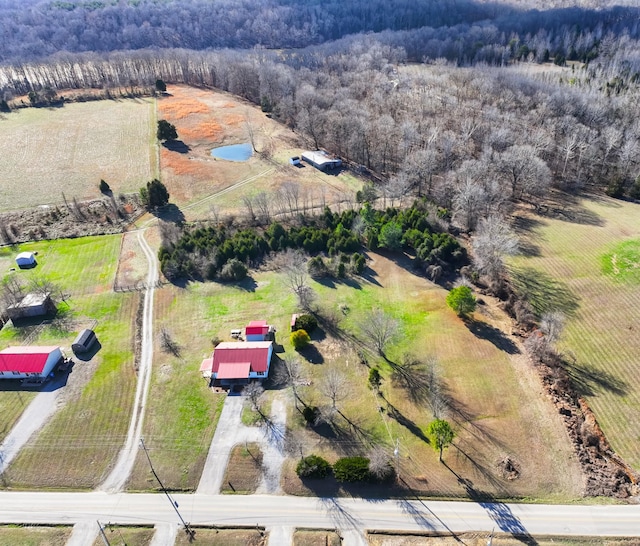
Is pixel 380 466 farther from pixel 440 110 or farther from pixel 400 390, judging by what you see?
pixel 440 110

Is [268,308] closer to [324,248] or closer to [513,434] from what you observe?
[324,248]

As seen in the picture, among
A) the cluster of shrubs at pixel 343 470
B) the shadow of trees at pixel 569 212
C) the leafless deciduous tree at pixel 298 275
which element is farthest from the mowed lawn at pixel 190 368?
the shadow of trees at pixel 569 212

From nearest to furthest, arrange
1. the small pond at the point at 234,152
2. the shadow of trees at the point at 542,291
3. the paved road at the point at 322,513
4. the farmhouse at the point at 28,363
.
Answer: the paved road at the point at 322,513 < the farmhouse at the point at 28,363 < the shadow of trees at the point at 542,291 < the small pond at the point at 234,152

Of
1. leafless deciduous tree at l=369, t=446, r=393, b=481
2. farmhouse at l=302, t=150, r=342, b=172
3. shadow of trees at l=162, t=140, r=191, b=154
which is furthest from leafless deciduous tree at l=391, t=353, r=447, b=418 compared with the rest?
shadow of trees at l=162, t=140, r=191, b=154

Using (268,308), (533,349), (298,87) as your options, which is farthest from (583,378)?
(298,87)

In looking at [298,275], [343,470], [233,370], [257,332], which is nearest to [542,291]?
[298,275]

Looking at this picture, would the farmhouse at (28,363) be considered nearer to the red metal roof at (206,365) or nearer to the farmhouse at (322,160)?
the red metal roof at (206,365)
